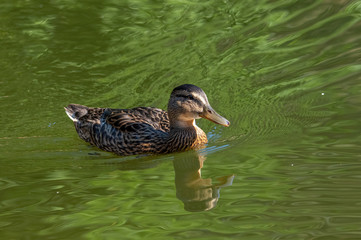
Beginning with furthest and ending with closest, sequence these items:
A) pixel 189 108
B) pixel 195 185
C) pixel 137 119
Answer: pixel 137 119
pixel 189 108
pixel 195 185

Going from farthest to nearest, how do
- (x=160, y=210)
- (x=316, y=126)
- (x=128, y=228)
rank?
1. (x=316, y=126)
2. (x=160, y=210)
3. (x=128, y=228)

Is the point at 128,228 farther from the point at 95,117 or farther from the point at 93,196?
the point at 95,117

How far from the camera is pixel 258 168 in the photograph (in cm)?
823

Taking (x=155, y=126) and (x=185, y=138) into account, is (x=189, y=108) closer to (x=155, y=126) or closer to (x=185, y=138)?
(x=185, y=138)

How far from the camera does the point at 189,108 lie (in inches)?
388

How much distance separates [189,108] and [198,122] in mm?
1354

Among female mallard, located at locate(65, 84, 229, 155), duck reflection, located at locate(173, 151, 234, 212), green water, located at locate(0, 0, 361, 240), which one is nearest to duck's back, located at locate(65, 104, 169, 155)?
female mallard, located at locate(65, 84, 229, 155)

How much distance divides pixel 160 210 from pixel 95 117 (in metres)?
3.88

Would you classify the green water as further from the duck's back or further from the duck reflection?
the duck's back

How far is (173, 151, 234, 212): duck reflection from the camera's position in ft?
24.5

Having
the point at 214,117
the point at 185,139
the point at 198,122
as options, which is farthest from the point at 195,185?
the point at 198,122

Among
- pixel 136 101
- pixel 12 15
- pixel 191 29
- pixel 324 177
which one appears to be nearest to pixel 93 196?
pixel 324 177

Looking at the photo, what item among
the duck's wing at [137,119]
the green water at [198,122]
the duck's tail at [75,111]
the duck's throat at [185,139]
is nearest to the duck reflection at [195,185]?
the green water at [198,122]

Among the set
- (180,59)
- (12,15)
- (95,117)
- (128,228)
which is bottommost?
(128,228)
